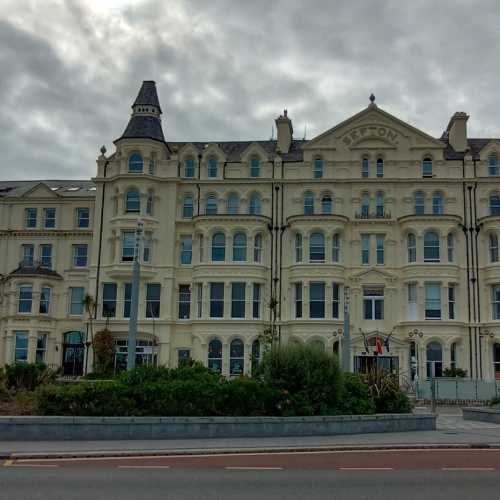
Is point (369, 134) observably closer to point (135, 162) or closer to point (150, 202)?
point (150, 202)

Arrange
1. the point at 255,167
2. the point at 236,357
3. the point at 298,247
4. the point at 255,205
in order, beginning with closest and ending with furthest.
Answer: the point at 236,357 < the point at 298,247 < the point at 255,205 < the point at 255,167

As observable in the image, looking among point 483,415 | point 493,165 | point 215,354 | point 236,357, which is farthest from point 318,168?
point 483,415

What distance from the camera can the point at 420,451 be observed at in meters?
17.2

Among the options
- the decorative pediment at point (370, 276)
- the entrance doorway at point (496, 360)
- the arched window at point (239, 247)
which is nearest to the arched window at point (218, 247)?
the arched window at point (239, 247)

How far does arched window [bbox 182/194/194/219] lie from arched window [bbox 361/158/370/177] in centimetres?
1209

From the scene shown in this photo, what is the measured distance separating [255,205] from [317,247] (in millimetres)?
5381

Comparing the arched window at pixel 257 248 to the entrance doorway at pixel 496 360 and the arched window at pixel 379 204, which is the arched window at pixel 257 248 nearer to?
the arched window at pixel 379 204

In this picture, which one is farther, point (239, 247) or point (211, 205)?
point (211, 205)

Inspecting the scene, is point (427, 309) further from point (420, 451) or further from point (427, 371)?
point (420, 451)

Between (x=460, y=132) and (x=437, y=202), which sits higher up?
(x=460, y=132)

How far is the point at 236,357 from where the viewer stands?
146 ft

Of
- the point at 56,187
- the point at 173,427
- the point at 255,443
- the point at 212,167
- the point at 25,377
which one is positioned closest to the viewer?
the point at 255,443

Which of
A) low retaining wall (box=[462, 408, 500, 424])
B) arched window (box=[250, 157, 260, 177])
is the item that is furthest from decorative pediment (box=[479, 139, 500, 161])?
low retaining wall (box=[462, 408, 500, 424])

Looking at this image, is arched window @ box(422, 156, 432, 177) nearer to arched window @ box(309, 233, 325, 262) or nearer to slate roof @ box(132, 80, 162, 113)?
arched window @ box(309, 233, 325, 262)
